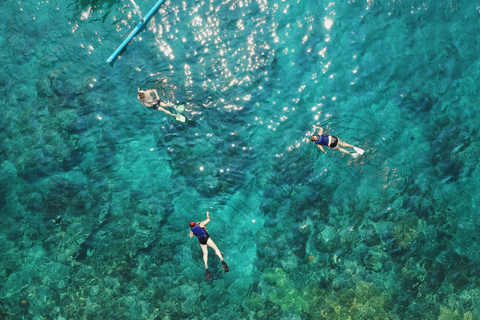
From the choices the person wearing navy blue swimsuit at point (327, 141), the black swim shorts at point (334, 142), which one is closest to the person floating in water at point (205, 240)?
the person wearing navy blue swimsuit at point (327, 141)

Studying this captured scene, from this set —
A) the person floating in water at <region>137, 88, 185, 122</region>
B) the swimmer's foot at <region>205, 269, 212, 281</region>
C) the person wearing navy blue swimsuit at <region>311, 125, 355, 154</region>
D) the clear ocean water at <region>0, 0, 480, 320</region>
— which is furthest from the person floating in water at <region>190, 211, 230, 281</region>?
the person wearing navy blue swimsuit at <region>311, 125, 355, 154</region>

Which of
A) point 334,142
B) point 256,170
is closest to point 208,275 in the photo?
point 256,170

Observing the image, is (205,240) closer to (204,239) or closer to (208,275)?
(204,239)

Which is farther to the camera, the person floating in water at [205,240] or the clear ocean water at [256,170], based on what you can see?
the clear ocean water at [256,170]

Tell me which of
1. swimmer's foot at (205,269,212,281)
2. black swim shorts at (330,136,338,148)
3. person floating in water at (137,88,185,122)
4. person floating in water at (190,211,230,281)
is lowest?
swimmer's foot at (205,269,212,281)

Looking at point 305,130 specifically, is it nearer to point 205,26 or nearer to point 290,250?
point 290,250

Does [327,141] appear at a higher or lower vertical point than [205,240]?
higher

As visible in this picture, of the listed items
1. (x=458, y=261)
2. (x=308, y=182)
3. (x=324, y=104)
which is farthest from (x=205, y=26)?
(x=458, y=261)

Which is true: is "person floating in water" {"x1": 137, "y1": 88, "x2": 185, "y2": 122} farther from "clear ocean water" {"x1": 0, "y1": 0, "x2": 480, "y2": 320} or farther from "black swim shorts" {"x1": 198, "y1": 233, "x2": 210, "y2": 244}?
"black swim shorts" {"x1": 198, "y1": 233, "x2": 210, "y2": 244}

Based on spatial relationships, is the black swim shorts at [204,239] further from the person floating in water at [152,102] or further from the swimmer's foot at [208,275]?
the person floating in water at [152,102]
